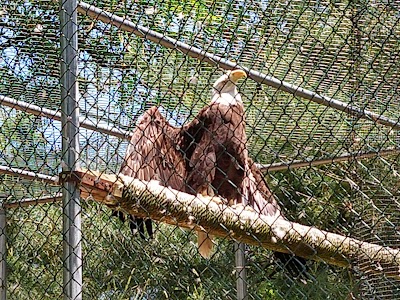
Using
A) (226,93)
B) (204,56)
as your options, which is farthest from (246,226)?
(226,93)

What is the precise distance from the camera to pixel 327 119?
2.52 meters

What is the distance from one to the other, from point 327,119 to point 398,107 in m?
0.29

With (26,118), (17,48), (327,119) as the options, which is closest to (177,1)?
(17,48)

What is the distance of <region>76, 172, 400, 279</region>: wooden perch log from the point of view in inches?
72.2

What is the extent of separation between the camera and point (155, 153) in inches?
100

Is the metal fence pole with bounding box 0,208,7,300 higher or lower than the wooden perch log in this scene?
higher

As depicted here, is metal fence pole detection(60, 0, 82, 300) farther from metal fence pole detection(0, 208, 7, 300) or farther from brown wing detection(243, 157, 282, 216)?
metal fence pole detection(0, 208, 7, 300)

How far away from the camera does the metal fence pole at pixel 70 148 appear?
176cm

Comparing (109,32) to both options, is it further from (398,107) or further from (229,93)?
(398,107)

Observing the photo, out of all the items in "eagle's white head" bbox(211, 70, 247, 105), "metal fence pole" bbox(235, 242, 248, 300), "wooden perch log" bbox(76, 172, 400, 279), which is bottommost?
"wooden perch log" bbox(76, 172, 400, 279)

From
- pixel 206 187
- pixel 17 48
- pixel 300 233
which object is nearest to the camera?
pixel 300 233

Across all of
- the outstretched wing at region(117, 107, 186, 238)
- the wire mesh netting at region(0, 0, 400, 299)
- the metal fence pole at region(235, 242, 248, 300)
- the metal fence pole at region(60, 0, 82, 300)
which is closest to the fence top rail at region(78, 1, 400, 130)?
the wire mesh netting at region(0, 0, 400, 299)

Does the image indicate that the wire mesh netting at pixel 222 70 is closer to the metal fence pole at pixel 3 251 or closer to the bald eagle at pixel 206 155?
the bald eagle at pixel 206 155

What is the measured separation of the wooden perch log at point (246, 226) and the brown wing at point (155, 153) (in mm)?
448
